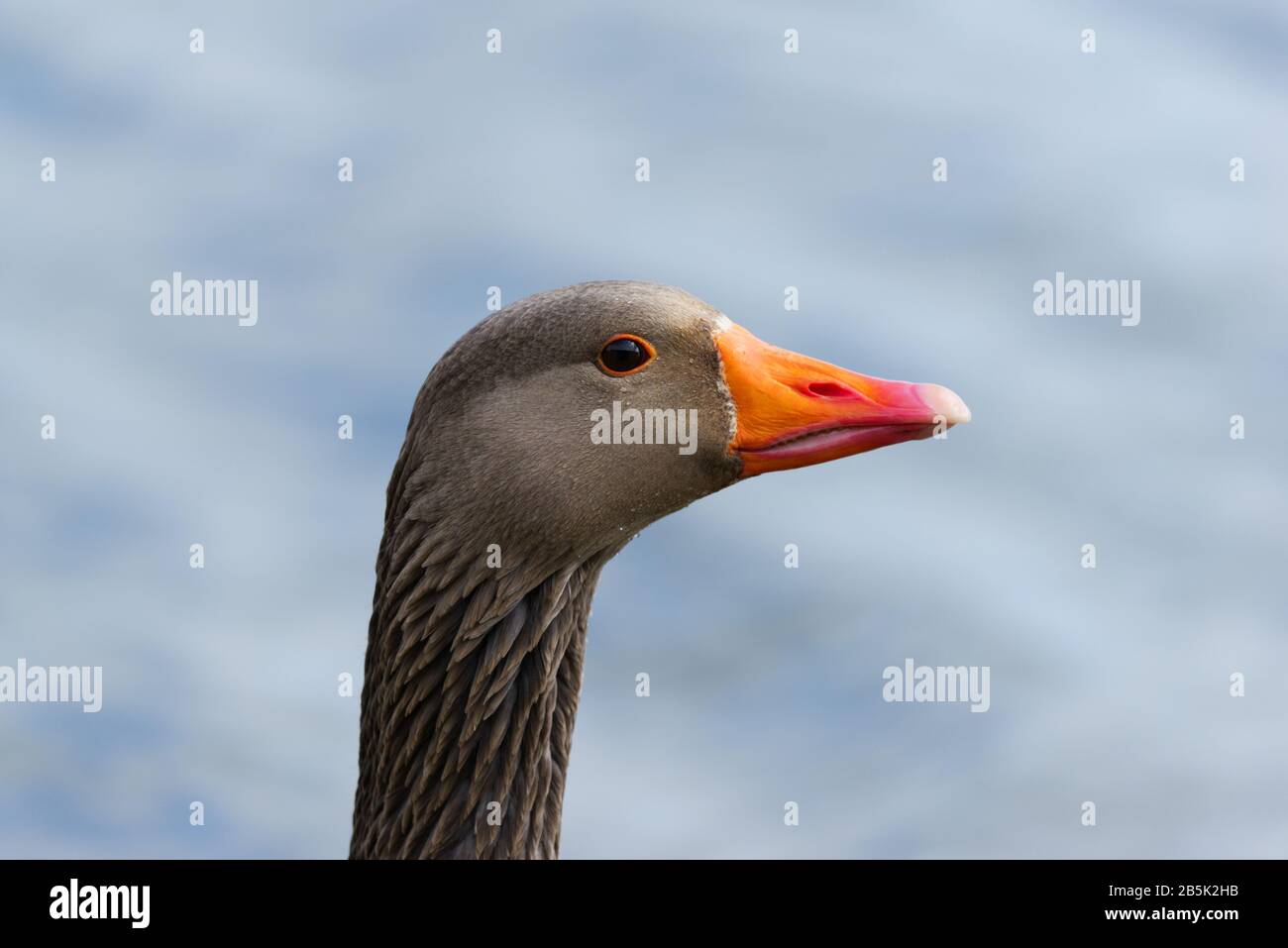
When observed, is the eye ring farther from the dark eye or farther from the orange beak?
→ the orange beak

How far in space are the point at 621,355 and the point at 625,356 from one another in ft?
0.04

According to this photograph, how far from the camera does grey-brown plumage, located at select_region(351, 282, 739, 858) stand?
420 cm

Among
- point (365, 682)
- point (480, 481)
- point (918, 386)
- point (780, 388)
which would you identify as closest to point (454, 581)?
point (480, 481)

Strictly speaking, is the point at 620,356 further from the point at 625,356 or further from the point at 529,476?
the point at 529,476

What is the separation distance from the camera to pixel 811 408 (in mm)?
4121

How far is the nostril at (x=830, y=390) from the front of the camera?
4.12m

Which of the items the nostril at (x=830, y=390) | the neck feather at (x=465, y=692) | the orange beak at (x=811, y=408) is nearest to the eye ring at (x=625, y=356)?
the orange beak at (x=811, y=408)

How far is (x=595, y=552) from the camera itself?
442cm

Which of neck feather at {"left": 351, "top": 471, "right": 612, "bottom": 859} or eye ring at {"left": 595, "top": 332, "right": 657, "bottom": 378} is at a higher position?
eye ring at {"left": 595, "top": 332, "right": 657, "bottom": 378}

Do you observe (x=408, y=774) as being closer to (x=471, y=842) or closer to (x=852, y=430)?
(x=471, y=842)

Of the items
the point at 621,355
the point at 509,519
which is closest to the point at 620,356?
the point at 621,355

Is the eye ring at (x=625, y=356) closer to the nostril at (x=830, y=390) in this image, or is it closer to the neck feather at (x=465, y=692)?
the nostril at (x=830, y=390)

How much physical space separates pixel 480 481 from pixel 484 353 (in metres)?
0.40

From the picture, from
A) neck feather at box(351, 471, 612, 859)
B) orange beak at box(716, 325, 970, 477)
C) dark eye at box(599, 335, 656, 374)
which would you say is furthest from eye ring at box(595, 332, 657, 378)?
neck feather at box(351, 471, 612, 859)
